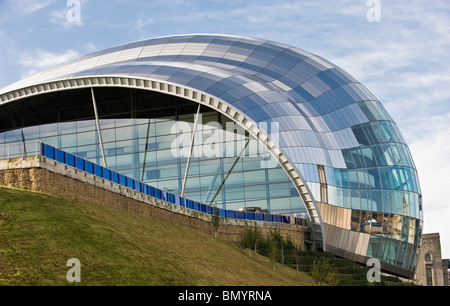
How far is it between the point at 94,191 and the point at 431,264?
7678cm

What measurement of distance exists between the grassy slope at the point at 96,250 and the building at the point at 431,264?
225 ft

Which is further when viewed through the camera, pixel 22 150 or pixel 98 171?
pixel 98 171

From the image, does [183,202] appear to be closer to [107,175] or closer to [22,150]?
[107,175]

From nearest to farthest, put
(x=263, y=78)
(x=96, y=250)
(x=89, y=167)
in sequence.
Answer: (x=96, y=250)
(x=89, y=167)
(x=263, y=78)

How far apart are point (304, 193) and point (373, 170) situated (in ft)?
27.7

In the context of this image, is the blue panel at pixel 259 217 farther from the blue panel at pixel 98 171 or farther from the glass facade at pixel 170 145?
the blue panel at pixel 98 171

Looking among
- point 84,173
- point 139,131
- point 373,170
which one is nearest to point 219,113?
point 139,131

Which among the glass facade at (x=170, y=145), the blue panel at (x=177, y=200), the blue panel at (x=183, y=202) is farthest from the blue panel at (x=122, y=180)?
the glass facade at (x=170, y=145)

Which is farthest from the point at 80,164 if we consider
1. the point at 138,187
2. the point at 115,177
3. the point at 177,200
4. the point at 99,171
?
the point at 177,200

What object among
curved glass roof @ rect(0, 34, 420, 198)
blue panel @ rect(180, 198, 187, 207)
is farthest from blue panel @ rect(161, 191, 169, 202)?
curved glass roof @ rect(0, 34, 420, 198)

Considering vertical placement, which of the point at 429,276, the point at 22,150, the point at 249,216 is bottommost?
the point at 429,276

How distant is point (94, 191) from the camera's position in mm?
39844

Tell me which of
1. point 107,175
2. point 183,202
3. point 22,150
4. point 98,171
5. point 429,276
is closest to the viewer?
point 22,150
